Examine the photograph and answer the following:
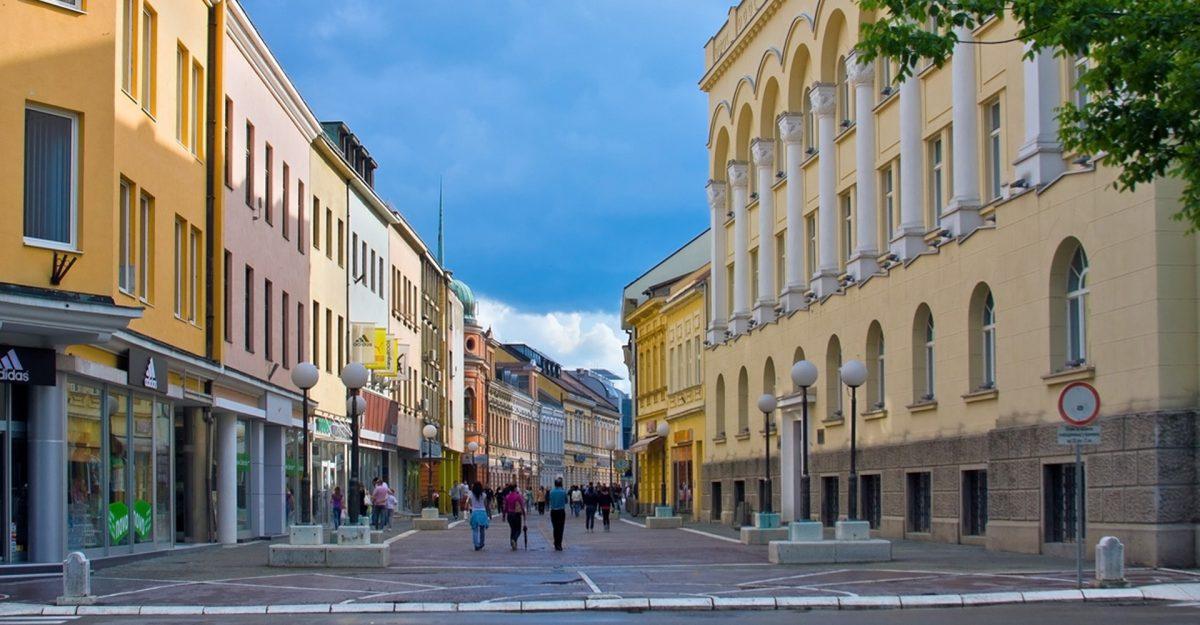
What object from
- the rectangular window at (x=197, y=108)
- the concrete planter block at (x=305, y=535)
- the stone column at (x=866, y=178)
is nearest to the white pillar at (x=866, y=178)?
the stone column at (x=866, y=178)

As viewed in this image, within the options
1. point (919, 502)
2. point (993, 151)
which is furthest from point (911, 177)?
point (919, 502)

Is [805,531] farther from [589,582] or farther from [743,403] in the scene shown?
[743,403]

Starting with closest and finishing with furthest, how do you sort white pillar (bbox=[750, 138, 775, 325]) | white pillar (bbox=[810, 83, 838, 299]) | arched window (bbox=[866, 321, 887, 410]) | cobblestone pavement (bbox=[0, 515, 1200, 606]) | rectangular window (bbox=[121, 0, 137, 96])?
1. cobblestone pavement (bbox=[0, 515, 1200, 606])
2. rectangular window (bbox=[121, 0, 137, 96])
3. arched window (bbox=[866, 321, 887, 410])
4. white pillar (bbox=[810, 83, 838, 299])
5. white pillar (bbox=[750, 138, 775, 325])

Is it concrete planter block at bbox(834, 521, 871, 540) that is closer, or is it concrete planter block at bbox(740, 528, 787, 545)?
concrete planter block at bbox(834, 521, 871, 540)

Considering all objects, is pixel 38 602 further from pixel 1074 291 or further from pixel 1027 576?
pixel 1074 291

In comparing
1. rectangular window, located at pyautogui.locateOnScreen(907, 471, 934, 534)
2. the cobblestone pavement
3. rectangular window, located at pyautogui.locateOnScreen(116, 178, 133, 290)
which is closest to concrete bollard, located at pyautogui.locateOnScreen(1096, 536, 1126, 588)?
the cobblestone pavement

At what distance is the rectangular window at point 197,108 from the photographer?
3250cm

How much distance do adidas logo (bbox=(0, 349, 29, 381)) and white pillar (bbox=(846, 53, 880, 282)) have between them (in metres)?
21.9

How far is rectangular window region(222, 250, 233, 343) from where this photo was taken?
1393 inches

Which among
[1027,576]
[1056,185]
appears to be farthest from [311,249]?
[1027,576]

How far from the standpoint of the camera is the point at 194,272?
107 feet

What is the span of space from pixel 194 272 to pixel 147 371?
15.8ft

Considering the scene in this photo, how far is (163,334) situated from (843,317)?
17.9 m

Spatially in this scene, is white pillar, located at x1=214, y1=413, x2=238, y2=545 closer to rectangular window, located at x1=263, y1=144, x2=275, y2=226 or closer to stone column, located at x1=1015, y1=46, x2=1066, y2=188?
rectangular window, located at x1=263, y1=144, x2=275, y2=226
